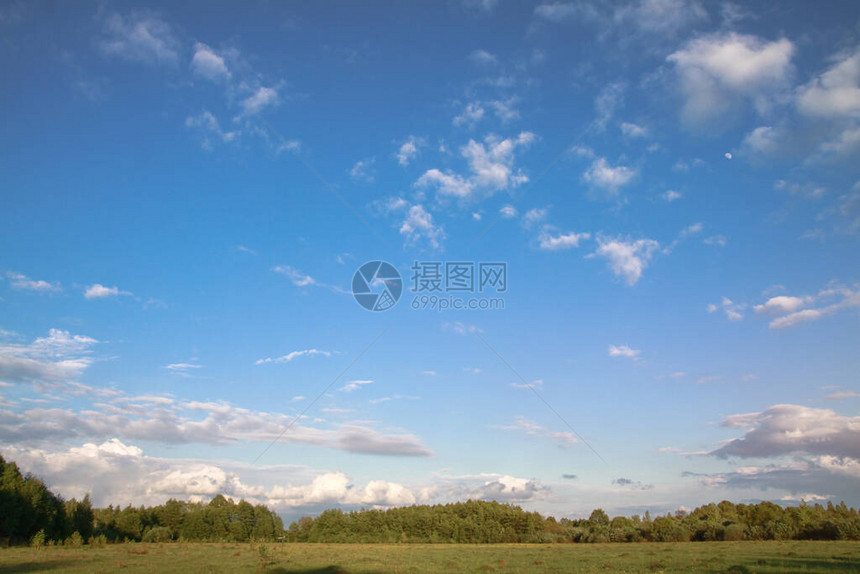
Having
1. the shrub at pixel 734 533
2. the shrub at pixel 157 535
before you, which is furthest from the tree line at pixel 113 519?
the shrub at pixel 734 533

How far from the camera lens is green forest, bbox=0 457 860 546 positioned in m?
71.5

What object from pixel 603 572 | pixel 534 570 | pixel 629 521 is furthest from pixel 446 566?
pixel 629 521

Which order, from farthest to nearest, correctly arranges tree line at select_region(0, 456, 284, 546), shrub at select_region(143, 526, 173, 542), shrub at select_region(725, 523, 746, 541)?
shrub at select_region(143, 526, 173, 542), tree line at select_region(0, 456, 284, 546), shrub at select_region(725, 523, 746, 541)

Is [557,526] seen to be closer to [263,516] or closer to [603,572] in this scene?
[263,516]

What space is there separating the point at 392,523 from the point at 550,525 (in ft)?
116

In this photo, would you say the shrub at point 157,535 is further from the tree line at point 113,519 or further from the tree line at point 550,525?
the tree line at point 550,525

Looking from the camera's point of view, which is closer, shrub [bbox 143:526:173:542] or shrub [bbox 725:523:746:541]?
shrub [bbox 725:523:746:541]

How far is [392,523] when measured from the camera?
11762cm

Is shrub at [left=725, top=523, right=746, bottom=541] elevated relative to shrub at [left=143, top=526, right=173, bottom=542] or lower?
elevated

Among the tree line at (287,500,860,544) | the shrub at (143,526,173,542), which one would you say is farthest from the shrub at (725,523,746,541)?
the shrub at (143,526,173,542)

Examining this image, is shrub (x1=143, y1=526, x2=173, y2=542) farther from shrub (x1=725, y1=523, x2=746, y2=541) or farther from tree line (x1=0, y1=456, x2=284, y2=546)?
shrub (x1=725, y1=523, x2=746, y2=541)

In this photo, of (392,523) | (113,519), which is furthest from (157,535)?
(392,523)

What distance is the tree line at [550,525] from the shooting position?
7006 cm

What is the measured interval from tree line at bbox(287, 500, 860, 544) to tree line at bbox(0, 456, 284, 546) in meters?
12.6
